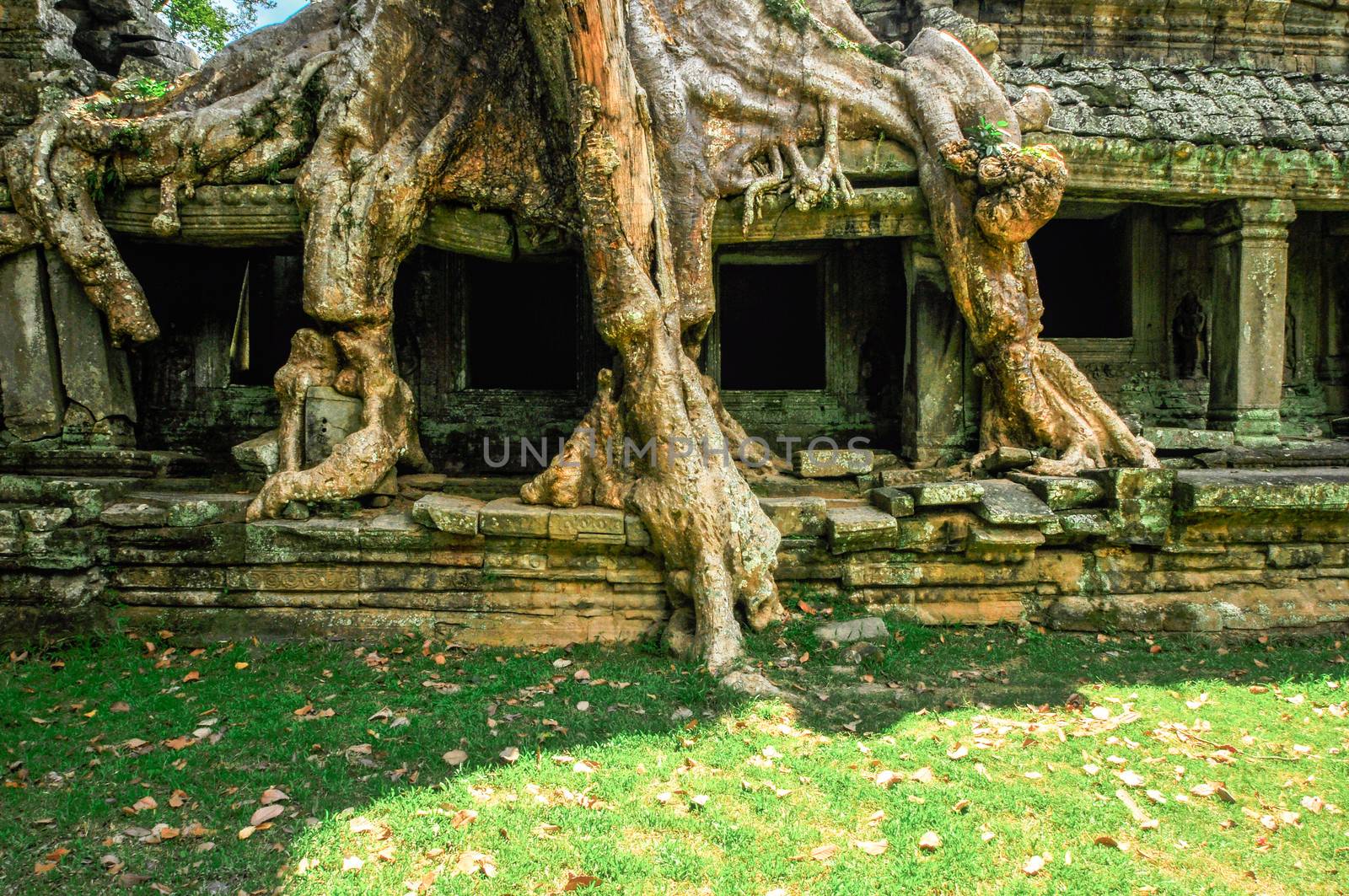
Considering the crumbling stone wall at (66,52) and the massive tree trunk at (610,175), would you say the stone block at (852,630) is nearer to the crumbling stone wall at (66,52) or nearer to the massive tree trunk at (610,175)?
the massive tree trunk at (610,175)

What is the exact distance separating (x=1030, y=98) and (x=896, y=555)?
375 cm

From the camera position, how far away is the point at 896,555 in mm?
5059

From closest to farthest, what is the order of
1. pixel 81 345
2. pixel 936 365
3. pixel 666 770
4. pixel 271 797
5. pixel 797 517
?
pixel 271 797 → pixel 666 770 → pixel 797 517 → pixel 81 345 → pixel 936 365

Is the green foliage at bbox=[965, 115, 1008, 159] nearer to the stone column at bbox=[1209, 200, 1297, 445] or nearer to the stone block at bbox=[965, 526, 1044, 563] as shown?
the stone column at bbox=[1209, 200, 1297, 445]

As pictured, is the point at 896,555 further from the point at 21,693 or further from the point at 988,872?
the point at 21,693

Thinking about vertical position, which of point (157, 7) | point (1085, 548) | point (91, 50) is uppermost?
point (157, 7)

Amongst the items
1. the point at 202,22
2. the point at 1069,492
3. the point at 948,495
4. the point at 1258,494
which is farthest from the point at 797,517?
the point at 202,22

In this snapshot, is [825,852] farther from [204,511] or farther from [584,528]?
[204,511]

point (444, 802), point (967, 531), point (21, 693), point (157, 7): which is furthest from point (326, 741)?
point (157, 7)

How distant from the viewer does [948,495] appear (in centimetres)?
507

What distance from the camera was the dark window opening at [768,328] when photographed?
945cm

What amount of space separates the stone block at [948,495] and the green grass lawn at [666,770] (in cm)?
88

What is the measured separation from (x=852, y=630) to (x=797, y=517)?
778 mm

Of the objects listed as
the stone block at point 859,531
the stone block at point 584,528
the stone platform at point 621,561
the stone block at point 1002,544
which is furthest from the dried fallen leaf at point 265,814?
the stone block at point 1002,544
